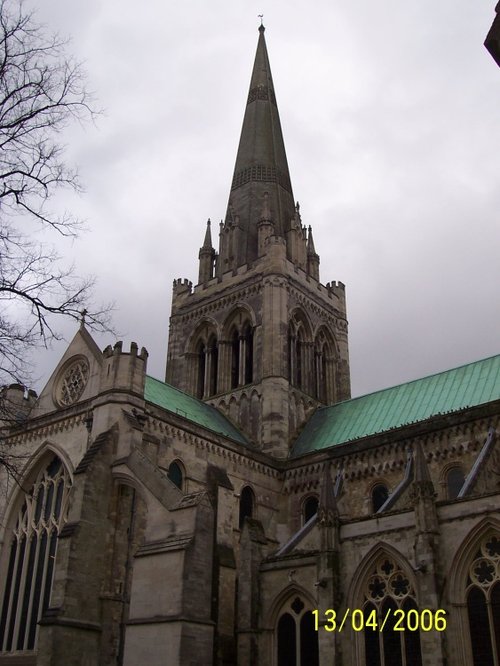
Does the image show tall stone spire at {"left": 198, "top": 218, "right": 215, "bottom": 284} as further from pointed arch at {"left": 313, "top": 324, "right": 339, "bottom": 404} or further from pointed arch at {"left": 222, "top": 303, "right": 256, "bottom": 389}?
pointed arch at {"left": 313, "top": 324, "right": 339, "bottom": 404}

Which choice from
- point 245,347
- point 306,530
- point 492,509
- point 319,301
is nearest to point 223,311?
point 245,347

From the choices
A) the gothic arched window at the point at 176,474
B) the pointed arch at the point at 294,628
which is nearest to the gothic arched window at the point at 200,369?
the gothic arched window at the point at 176,474

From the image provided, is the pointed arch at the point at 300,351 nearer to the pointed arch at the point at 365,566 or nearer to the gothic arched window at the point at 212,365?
the gothic arched window at the point at 212,365

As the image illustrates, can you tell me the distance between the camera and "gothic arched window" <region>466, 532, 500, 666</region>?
17.0 m

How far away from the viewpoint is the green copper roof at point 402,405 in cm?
2797

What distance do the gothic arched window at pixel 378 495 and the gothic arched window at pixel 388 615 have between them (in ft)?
24.1

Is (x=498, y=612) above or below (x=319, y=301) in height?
below

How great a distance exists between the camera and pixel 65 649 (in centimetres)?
2005

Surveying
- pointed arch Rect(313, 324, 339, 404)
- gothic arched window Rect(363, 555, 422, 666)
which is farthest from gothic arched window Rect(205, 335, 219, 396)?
gothic arched window Rect(363, 555, 422, 666)

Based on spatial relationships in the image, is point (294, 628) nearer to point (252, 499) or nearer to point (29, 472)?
point (252, 499)

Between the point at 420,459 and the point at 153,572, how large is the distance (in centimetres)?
812

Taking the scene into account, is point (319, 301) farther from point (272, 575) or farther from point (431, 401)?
point (272, 575)

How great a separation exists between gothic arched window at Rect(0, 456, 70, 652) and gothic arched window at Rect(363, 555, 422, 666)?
1104cm
